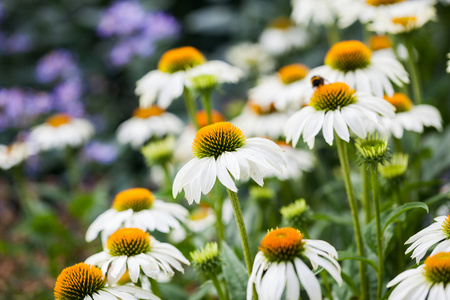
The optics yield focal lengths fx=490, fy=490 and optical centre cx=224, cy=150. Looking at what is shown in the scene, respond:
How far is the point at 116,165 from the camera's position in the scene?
3541 millimetres

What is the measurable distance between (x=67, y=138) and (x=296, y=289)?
2.08m

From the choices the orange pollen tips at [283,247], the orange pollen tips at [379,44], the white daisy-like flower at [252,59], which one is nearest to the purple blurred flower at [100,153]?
the white daisy-like flower at [252,59]

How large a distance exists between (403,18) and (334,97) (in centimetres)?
82

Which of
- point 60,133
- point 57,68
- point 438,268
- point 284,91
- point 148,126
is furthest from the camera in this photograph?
point 57,68

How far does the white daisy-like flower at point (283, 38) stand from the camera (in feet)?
11.4

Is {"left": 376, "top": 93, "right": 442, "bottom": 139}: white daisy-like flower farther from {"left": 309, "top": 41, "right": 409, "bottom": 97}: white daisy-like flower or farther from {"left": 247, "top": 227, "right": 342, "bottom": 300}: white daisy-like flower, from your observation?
{"left": 247, "top": 227, "right": 342, "bottom": 300}: white daisy-like flower

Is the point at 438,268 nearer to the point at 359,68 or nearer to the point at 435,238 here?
the point at 435,238

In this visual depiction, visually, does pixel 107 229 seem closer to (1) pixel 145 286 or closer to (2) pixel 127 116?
(1) pixel 145 286

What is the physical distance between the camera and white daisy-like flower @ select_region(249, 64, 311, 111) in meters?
1.86

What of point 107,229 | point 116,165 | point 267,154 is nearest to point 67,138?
point 116,165

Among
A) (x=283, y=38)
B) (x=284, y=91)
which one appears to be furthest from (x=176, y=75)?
(x=283, y=38)

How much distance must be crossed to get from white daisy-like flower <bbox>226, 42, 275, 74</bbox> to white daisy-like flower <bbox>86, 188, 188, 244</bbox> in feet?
6.84

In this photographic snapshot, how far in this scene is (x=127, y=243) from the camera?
1114 mm

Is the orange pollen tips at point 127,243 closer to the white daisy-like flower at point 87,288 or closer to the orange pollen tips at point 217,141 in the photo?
the white daisy-like flower at point 87,288
